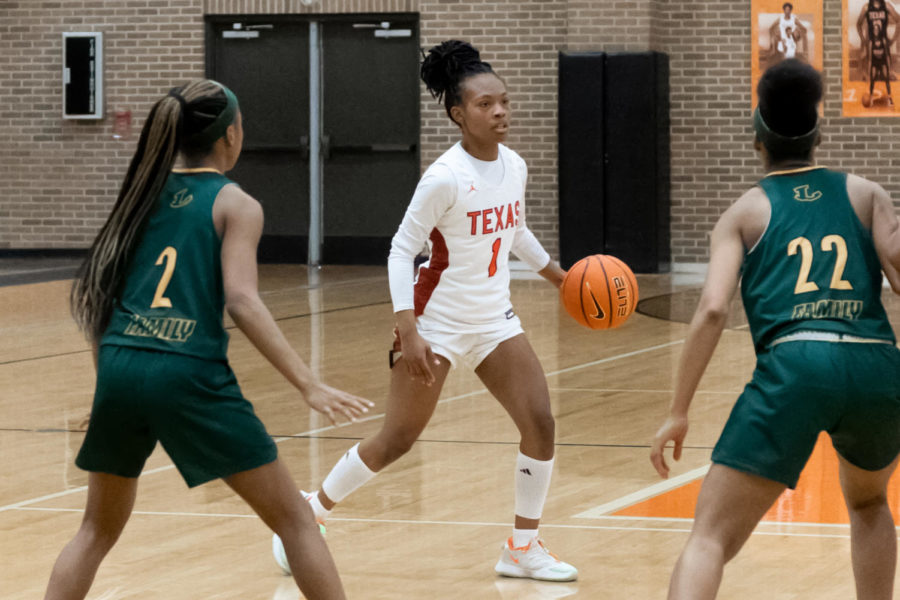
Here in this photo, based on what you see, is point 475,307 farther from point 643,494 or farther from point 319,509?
point 643,494

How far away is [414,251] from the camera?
4730mm

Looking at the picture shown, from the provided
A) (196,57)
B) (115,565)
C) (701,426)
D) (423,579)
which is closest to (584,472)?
(701,426)

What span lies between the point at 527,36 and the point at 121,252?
13199mm

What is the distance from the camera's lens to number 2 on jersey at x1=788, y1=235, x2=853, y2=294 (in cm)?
332

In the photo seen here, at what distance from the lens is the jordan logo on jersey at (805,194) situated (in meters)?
3.38

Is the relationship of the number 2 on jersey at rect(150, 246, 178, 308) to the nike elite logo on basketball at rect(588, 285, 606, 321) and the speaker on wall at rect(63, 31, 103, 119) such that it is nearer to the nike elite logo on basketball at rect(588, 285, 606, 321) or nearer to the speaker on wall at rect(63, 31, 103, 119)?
the nike elite logo on basketball at rect(588, 285, 606, 321)

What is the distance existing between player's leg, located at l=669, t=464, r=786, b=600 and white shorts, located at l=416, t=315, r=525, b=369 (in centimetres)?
164

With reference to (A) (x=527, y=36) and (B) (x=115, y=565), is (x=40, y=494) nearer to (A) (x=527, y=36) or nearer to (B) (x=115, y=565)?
(B) (x=115, y=565)

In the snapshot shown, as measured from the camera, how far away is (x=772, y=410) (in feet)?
10.7

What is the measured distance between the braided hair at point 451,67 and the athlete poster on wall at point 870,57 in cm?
1145

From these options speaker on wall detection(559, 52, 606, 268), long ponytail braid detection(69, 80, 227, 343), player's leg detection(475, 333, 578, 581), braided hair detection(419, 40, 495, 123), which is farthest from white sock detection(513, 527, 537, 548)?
speaker on wall detection(559, 52, 606, 268)

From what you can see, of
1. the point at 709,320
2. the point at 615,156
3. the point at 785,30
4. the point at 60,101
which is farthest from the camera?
the point at 60,101

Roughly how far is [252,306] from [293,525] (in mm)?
530

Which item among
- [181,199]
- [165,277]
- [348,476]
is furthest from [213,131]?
[348,476]
